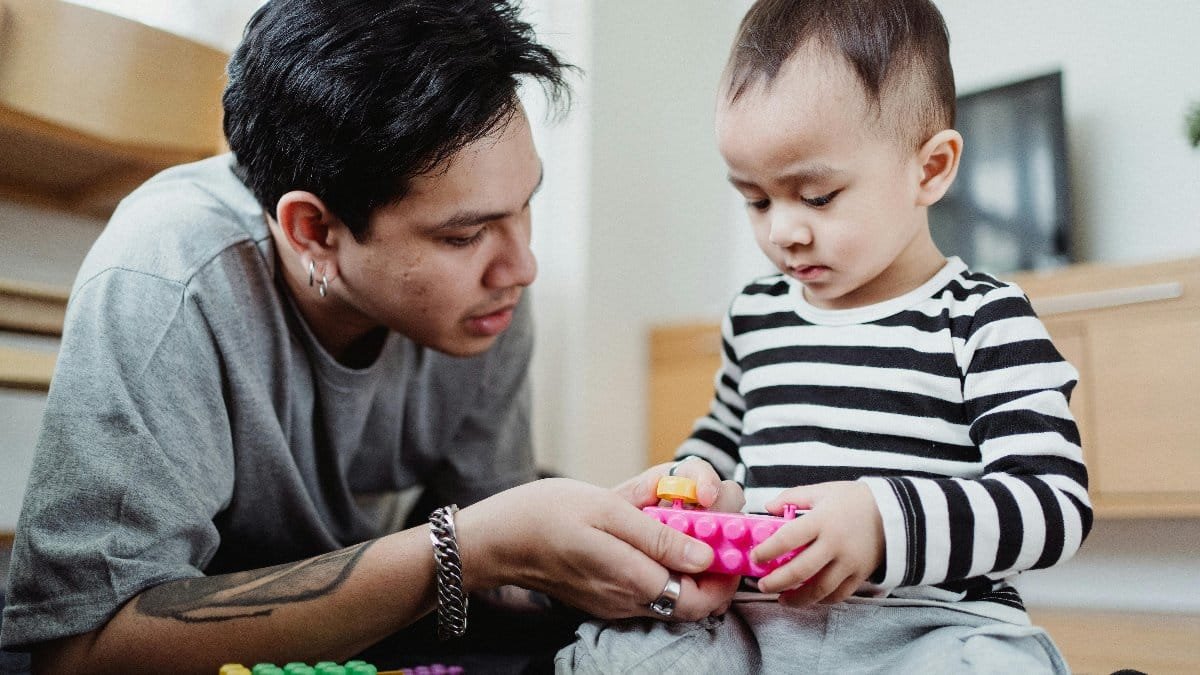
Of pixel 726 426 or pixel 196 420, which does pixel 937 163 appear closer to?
pixel 726 426

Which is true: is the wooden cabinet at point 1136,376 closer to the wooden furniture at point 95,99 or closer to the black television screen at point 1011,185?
the black television screen at point 1011,185

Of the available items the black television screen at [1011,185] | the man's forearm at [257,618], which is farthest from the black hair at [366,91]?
the black television screen at [1011,185]

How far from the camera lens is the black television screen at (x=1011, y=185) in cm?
229

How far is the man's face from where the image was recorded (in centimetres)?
100

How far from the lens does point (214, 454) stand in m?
0.99

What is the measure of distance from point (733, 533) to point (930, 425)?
0.23 metres

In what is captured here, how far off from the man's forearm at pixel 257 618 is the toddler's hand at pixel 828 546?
334 mm

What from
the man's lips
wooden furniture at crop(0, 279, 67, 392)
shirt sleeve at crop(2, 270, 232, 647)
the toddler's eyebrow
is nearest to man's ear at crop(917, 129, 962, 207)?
the toddler's eyebrow

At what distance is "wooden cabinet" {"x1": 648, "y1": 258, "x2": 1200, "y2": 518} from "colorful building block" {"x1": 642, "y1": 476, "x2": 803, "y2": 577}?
154 centimetres

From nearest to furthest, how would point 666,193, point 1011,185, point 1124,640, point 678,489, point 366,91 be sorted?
1. point 678,489
2. point 366,91
3. point 1124,640
4. point 1011,185
5. point 666,193

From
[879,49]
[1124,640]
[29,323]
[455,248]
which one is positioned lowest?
[1124,640]

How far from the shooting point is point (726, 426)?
1.04 metres

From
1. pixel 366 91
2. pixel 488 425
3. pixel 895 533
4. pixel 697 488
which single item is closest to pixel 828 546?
pixel 895 533

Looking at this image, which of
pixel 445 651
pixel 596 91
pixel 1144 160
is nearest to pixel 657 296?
pixel 596 91
